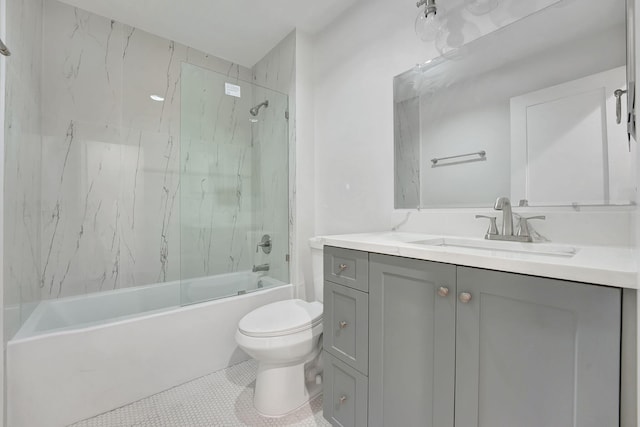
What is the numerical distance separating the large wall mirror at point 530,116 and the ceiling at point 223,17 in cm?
97

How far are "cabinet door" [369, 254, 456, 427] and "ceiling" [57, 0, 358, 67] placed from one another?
1.88 meters

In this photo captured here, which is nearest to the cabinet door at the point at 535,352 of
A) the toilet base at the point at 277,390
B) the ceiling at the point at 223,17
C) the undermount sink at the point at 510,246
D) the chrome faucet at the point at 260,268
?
the undermount sink at the point at 510,246

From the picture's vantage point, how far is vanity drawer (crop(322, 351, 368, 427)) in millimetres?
1042

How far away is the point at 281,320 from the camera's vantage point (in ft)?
4.58

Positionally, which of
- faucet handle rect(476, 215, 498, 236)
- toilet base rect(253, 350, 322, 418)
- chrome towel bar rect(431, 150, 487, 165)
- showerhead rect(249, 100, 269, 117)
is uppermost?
showerhead rect(249, 100, 269, 117)

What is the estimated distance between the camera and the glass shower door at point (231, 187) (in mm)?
1839

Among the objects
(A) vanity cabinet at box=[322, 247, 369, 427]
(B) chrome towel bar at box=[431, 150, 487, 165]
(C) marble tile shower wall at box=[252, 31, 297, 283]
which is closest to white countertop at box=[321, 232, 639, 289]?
(A) vanity cabinet at box=[322, 247, 369, 427]

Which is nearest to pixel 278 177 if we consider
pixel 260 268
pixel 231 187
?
pixel 231 187

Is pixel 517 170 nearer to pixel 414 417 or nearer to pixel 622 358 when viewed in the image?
pixel 622 358

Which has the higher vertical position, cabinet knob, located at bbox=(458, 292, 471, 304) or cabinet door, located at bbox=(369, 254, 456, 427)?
cabinet knob, located at bbox=(458, 292, 471, 304)

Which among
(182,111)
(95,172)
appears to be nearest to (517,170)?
(182,111)

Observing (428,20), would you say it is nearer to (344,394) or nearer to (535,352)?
(535,352)

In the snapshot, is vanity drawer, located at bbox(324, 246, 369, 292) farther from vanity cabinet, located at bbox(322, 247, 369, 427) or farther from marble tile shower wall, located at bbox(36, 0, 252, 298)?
marble tile shower wall, located at bbox(36, 0, 252, 298)

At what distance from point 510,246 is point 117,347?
6.45 feet
